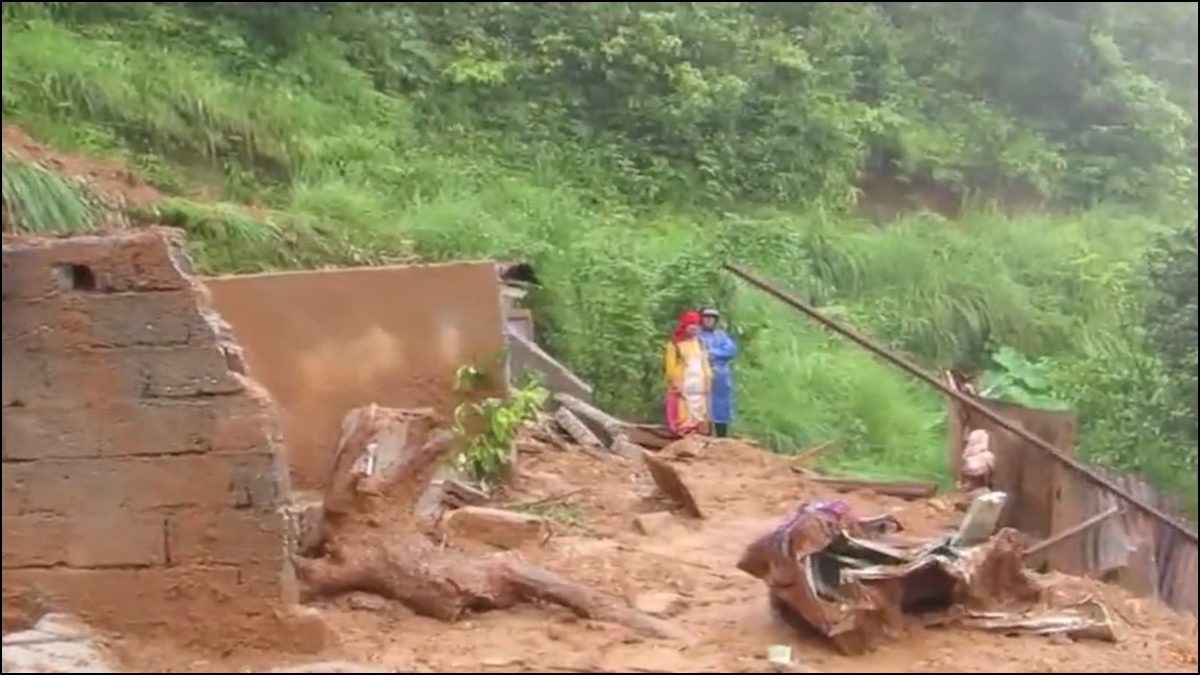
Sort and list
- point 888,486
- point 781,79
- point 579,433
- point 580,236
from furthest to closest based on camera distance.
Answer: point 580,236 → point 781,79 → point 579,433 → point 888,486

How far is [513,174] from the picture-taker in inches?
380

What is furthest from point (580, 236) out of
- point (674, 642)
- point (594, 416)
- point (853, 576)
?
point (853, 576)

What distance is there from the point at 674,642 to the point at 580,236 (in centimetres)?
564

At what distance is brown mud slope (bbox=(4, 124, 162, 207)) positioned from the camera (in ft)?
27.6

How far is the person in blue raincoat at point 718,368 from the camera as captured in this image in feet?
26.2

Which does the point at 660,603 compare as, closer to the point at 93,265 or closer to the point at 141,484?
the point at 141,484

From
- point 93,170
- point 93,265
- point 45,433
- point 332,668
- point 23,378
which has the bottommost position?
point 332,668

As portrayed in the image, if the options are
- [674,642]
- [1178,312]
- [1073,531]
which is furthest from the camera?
[1178,312]

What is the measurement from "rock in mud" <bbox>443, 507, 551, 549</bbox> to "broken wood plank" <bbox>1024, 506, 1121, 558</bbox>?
1650 millimetres

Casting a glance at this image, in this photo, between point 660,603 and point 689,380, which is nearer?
point 660,603

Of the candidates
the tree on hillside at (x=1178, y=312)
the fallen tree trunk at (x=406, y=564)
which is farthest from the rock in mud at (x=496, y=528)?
the tree on hillside at (x=1178, y=312)

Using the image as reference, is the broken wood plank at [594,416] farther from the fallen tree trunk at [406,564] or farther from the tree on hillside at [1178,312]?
the fallen tree trunk at [406,564]

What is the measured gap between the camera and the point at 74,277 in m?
3.52

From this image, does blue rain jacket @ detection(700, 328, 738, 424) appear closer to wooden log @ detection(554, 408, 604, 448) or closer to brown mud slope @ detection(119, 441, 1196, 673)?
wooden log @ detection(554, 408, 604, 448)
